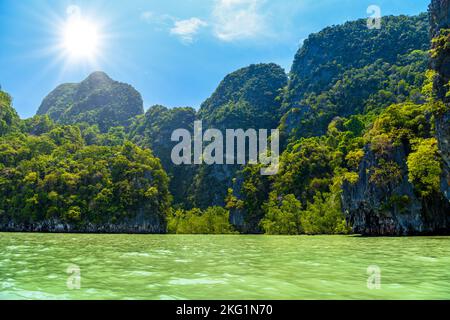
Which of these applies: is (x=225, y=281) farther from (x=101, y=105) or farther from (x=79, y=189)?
(x=101, y=105)

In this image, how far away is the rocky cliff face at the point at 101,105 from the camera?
17200cm

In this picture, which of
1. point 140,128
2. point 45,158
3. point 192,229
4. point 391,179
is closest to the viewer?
point 391,179

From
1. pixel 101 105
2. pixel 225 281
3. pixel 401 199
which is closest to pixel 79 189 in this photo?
pixel 401 199

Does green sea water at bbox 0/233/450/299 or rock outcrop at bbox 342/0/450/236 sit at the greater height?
→ rock outcrop at bbox 342/0/450/236

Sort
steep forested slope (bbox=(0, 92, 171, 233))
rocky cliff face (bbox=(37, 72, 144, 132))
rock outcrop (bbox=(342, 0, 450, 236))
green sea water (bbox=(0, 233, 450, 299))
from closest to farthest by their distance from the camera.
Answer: green sea water (bbox=(0, 233, 450, 299))
rock outcrop (bbox=(342, 0, 450, 236))
steep forested slope (bbox=(0, 92, 171, 233))
rocky cliff face (bbox=(37, 72, 144, 132))

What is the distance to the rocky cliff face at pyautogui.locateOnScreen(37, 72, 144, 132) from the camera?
172 meters

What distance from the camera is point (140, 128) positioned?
14775cm

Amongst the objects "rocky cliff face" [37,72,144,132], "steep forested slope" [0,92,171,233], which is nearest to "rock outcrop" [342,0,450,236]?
"steep forested slope" [0,92,171,233]

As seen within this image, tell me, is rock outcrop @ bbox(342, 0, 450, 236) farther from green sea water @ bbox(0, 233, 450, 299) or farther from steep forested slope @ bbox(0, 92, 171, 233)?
steep forested slope @ bbox(0, 92, 171, 233)

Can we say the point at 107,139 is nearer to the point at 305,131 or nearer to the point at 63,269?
the point at 305,131

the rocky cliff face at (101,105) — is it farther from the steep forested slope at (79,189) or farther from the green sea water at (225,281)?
the green sea water at (225,281)

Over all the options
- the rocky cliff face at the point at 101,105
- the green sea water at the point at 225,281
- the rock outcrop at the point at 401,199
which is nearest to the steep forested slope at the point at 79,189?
the rock outcrop at the point at 401,199
